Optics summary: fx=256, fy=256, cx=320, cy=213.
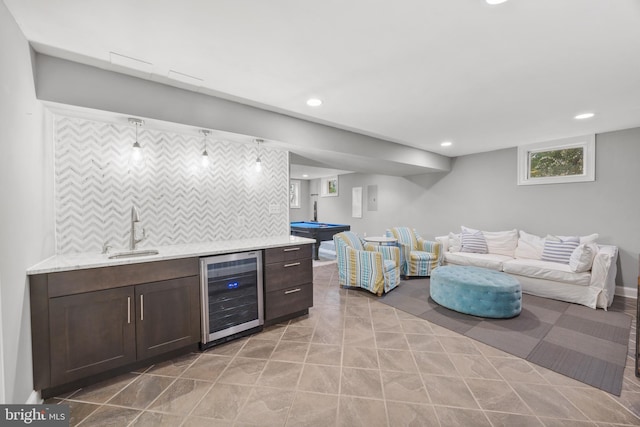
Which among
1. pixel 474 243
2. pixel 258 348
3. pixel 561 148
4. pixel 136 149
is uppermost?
pixel 561 148

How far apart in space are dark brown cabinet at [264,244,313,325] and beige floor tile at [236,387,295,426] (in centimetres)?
98

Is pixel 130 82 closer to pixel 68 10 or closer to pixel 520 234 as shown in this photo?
pixel 68 10

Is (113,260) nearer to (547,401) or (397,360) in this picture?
(397,360)

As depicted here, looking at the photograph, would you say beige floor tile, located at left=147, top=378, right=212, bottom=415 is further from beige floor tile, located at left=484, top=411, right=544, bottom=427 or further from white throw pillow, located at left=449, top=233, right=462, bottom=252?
white throw pillow, located at left=449, top=233, right=462, bottom=252

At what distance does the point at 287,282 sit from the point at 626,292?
495 centimetres

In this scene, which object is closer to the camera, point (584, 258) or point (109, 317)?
point (109, 317)

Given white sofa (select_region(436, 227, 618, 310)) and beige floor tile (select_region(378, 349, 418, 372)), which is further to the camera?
white sofa (select_region(436, 227, 618, 310))

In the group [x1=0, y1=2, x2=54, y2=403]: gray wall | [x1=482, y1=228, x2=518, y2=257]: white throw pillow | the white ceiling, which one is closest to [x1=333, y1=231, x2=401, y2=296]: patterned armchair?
[x1=482, y1=228, x2=518, y2=257]: white throw pillow

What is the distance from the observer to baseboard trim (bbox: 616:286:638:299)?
3.69 meters

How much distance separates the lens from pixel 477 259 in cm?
435

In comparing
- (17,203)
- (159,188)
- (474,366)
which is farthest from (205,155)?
(474,366)

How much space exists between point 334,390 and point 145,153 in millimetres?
2763

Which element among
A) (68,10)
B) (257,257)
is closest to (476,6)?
(68,10)

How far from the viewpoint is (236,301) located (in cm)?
257
